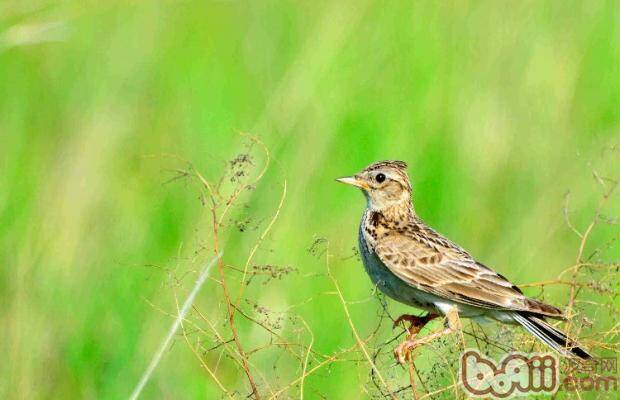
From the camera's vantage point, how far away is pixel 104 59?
1236 centimetres

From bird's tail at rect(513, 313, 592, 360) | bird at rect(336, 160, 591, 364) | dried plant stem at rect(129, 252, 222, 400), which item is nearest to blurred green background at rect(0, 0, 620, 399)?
bird at rect(336, 160, 591, 364)

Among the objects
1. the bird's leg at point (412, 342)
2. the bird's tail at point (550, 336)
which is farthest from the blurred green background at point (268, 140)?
the bird's leg at point (412, 342)

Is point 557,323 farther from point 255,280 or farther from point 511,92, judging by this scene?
point 511,92

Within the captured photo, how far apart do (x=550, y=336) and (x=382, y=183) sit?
216 cm

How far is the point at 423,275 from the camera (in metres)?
7.04

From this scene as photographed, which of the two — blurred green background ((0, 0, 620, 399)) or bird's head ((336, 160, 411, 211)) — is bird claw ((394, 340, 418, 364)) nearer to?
bird's head ((336, 160, 411, 211))

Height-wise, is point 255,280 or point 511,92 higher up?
point 511,92

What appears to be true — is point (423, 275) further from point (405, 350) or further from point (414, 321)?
point (405, 350)

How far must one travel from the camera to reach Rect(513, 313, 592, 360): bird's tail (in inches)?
217

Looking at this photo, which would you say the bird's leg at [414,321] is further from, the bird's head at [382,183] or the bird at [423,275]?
the bird's head at [382,183]

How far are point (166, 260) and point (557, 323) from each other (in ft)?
12.9

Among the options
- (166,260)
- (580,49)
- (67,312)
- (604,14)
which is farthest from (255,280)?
(604,14)

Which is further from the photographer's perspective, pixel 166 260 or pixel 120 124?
pixel 120 124

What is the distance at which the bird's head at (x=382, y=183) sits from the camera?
25.8 ft
